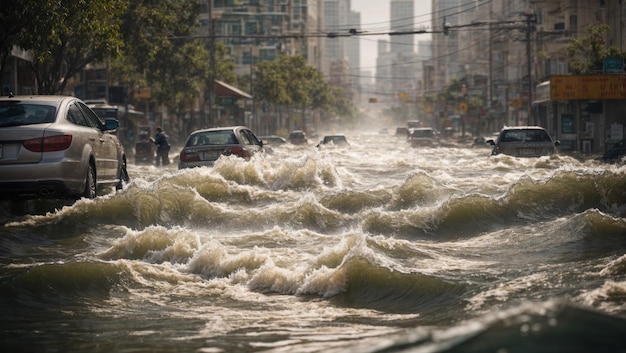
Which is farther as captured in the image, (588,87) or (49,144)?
(588,87)

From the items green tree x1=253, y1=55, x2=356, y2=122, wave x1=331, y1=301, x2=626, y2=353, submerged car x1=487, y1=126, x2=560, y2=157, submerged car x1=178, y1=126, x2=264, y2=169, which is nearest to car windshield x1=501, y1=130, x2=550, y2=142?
submerged car x1=487, y1=126, x2=560, y2=157

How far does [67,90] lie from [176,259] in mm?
51067

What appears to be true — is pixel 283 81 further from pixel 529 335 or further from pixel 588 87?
pixel 529 335

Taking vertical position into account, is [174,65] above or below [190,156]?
above

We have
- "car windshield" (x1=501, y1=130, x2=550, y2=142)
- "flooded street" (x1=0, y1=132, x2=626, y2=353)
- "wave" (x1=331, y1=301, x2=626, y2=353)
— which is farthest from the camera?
"car windshield" (x1=501, y1=130, x2=550, y2=142)

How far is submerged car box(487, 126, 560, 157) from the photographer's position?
34.4m

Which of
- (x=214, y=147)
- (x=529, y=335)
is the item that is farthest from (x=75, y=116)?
(x=529, y=335)

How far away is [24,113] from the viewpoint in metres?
14.7

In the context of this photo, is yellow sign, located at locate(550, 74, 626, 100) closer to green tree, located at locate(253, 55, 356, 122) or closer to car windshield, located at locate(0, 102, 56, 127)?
car windshield, located at locate(0, 102, 56, 127)

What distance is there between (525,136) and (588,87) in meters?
22.6

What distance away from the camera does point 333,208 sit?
18.4m

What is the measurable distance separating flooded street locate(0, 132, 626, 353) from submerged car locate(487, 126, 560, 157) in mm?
15244

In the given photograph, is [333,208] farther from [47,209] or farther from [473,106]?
[473,106]

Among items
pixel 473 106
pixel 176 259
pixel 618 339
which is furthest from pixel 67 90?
pixel 473 106
